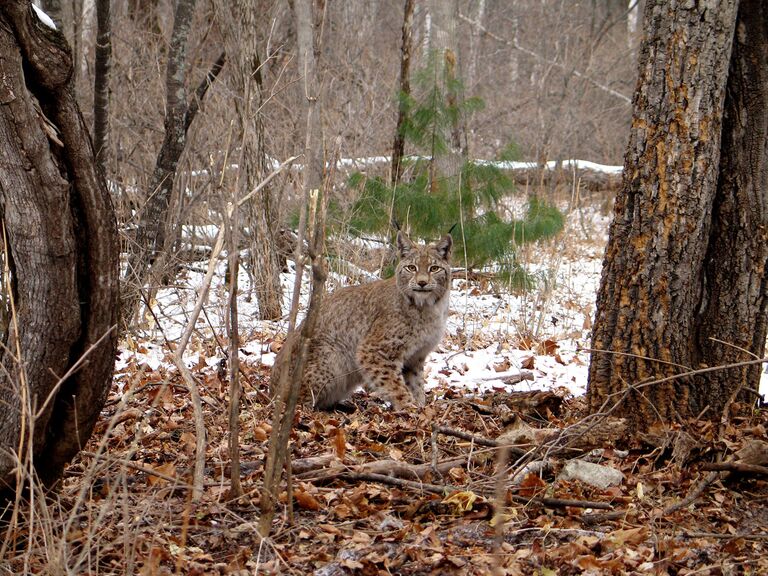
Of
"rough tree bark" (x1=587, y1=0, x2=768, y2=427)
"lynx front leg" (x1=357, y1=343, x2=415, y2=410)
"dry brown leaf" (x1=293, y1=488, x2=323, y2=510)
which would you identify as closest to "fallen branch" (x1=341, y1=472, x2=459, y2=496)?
"dry brown leaf" (x1=293, y1=488, x2=323, y2=510)

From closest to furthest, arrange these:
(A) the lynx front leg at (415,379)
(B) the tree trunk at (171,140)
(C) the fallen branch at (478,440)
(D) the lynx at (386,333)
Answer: (C) the fallen branch at (478,440) → (D) the lynx at (386,333) → (A) the lynx front leg at (415,379) → (B) the tree trunk at (171,140)

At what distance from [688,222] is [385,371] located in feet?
9.09

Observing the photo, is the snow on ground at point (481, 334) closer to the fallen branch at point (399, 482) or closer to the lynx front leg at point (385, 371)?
the lynx front leg at point (385, 371)

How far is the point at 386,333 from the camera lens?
6.75 m

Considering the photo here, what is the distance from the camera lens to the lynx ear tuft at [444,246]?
697 centimetres

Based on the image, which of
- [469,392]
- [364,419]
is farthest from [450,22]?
[364,419]

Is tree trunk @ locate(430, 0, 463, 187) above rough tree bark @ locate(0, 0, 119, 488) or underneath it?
above

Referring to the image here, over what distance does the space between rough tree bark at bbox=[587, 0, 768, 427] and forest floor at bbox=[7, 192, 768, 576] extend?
327 mm

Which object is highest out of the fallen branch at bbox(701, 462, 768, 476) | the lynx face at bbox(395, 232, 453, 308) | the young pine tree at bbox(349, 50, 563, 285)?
the young pine tree at bbox(349, 50, 563, 285)

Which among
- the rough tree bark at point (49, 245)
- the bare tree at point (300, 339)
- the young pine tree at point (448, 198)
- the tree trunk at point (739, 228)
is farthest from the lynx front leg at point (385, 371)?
the rough tree bark at point (49, 245)

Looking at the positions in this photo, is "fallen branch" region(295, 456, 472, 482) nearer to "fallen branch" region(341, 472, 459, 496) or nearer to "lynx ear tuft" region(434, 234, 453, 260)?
"fallen branch" region(341, 472, 459, 496)

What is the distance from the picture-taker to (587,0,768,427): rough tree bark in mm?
4473

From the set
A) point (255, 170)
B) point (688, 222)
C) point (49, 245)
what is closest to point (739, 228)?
point (688, 222)

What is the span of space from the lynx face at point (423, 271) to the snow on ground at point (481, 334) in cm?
82
